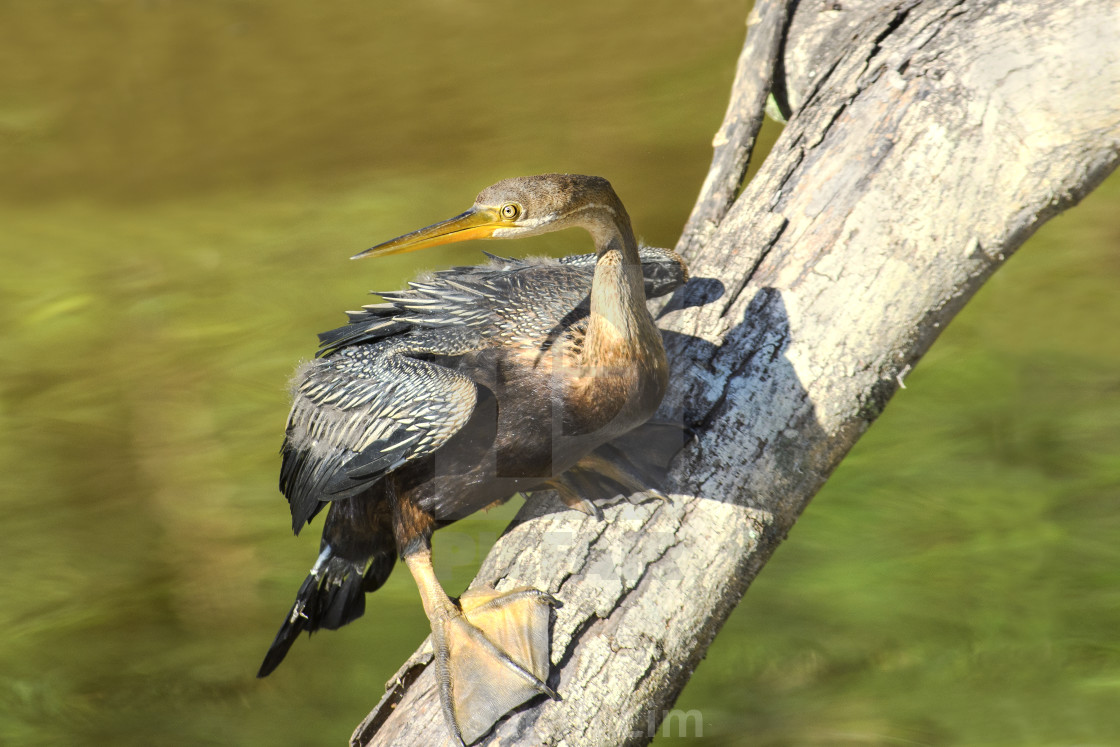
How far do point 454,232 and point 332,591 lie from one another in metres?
1.16

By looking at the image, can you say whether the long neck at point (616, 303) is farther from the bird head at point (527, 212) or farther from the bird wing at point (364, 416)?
the bird wing at point (364, 416)

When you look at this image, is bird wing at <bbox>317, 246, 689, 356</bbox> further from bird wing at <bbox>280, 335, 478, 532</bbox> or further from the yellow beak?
the yellow beak

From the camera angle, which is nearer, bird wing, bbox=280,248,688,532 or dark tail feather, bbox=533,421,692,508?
bird wing, bbox=280,248,688,532

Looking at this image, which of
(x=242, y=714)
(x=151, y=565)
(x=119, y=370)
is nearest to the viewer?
(x=242, y=714)

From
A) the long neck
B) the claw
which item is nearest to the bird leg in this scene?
the claw

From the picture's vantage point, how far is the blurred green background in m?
3.44

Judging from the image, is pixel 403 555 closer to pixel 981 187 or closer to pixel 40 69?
pixel 981 187

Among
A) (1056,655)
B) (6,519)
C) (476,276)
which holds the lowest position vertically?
(1056,655)

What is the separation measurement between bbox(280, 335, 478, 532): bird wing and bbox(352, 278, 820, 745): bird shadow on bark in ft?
1.25

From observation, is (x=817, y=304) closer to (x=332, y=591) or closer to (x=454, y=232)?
(x=454, y=232)

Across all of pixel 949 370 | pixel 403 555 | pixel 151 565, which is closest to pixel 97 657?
pixel 151 565

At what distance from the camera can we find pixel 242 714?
3.38 meters

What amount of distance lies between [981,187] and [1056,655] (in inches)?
81.3

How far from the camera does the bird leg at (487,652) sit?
6.54 ft
